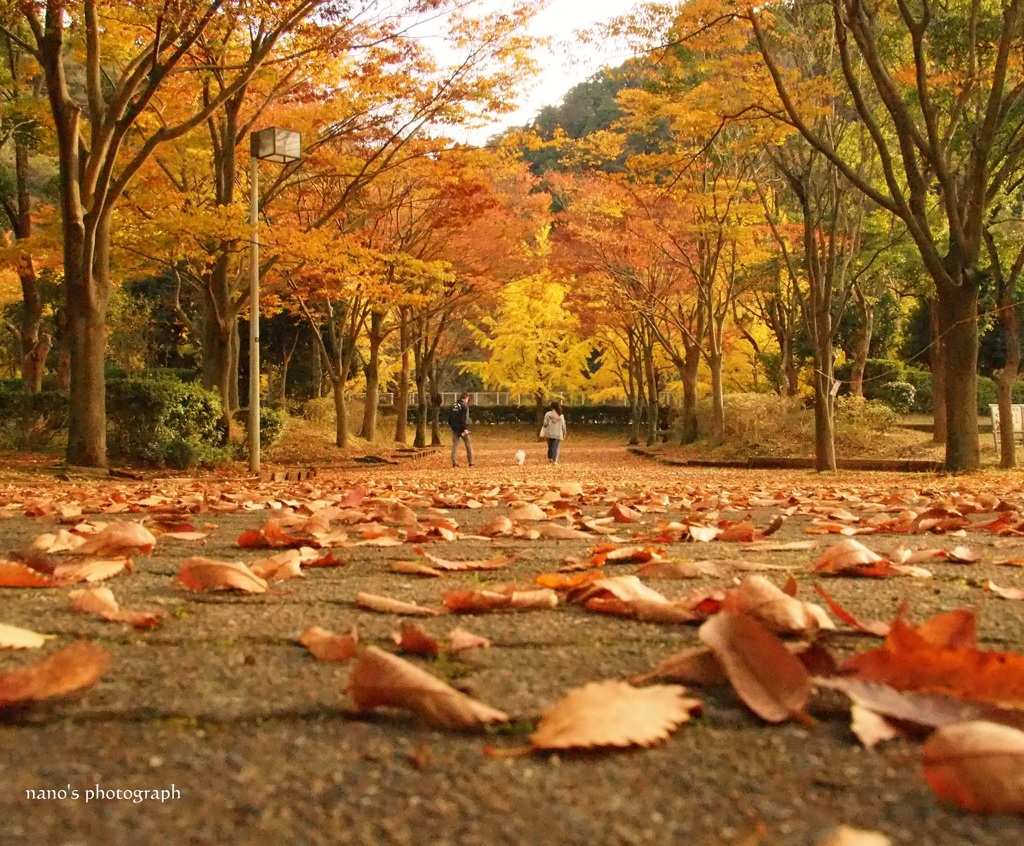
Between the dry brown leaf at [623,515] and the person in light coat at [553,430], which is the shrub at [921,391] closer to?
the person in light coat at [553,430]

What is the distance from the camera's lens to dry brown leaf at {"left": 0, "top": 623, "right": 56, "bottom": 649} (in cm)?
156

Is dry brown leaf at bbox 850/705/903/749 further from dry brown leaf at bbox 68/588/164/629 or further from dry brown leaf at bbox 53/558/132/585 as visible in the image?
dry brown leaf at bbox 53/558/132/585

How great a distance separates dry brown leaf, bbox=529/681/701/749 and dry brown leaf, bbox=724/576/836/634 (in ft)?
1.37

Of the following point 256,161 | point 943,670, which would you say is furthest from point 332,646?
point 256,161

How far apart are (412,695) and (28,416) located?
56.1 feet

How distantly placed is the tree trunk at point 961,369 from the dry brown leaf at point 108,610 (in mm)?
10325

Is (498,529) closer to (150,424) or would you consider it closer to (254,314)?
(254,314)

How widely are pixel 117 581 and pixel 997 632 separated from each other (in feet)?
6.49

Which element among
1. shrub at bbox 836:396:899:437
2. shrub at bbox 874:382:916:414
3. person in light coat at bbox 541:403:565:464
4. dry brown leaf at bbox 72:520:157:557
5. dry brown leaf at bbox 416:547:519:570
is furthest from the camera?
shrub at bbox 874:382:916:414

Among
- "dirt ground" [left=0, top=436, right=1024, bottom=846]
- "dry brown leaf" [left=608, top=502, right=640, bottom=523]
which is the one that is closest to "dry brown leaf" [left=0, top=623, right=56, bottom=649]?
"dirt ground" [left=0, top=436, right=1024, bottom=846]

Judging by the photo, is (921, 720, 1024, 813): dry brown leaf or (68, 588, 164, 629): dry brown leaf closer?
(921, 720, 1024, 813): dry brown leaf

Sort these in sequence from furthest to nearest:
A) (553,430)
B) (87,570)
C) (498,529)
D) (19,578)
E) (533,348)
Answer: (533,348) → (553,430) → (498,529) → (87,570) → (19,578)

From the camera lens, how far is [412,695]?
1145mm

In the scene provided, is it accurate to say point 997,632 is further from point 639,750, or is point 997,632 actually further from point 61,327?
point 61,327
